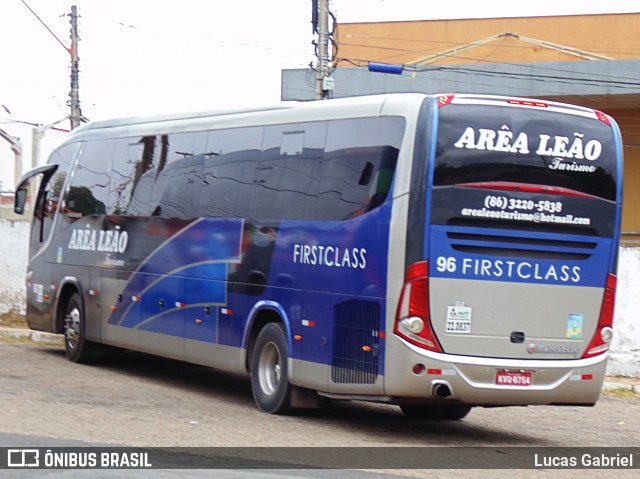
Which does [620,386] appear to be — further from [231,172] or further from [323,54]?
[323,54]

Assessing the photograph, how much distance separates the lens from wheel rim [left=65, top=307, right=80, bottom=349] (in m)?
17.5

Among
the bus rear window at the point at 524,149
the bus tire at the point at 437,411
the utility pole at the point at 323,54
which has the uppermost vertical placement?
the utility pole at the point at 323,54

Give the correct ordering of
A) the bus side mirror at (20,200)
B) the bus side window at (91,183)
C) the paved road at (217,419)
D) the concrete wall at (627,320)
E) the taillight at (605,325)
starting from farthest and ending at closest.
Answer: the bus side mirror at (20,200) < the concrete wall at (627,320) < the bus side window at (91,183) < the taillight at (605,325) < the paved road at (217,419)

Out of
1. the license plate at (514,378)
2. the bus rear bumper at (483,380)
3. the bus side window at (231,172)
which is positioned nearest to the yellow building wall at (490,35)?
the bus side window at (231,172)

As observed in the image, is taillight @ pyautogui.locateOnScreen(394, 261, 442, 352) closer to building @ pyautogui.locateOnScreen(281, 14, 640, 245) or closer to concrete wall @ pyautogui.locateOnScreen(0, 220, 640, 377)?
concrete wall @ pyautogui.locateOnScreen(0, 220, 640, 377)

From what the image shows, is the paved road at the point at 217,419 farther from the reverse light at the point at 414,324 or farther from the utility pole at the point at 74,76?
the utility pole at the point at 74,76

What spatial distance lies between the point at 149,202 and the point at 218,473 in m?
7.66

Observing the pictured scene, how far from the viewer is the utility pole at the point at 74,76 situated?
126 feet

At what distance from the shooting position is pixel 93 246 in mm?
17156

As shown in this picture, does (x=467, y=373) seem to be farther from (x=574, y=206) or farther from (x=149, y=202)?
(x=149, y=202)

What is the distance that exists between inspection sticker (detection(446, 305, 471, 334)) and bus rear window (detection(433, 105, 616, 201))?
1.23 m

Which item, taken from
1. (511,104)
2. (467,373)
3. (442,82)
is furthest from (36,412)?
(442,82)

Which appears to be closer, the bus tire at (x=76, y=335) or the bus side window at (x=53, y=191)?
the bus tire at (x=76, y=335)

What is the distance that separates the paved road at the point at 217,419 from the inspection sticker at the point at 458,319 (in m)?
1.23
